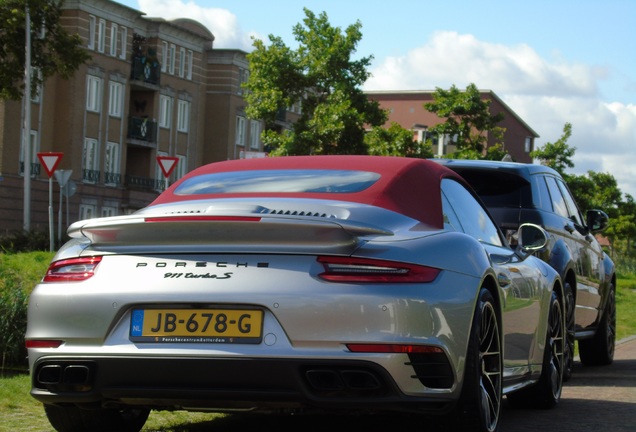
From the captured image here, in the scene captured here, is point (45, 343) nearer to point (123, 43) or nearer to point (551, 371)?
point (551, 371)

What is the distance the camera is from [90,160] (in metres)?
61.5

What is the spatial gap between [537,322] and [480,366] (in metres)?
1.87

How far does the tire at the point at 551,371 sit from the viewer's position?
8312 millimetres

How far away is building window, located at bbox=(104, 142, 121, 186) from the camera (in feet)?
207

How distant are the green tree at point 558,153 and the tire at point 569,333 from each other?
4964 cm

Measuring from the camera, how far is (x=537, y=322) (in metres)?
7.86

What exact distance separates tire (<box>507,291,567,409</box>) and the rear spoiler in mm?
3117

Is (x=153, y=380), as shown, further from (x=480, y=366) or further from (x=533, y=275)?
(x=533, y=275)

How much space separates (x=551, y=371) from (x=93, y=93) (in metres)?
54.7

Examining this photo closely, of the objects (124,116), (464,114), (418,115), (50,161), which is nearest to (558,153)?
(464,114)

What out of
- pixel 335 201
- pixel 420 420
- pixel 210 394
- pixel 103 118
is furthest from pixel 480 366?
pixel 103 118

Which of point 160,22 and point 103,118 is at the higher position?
point 160,22

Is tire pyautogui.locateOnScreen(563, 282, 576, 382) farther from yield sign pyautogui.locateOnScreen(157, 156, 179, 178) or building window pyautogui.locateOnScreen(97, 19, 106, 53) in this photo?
building window pyautogui.locateOnScreen(97, 19, 106, 53)

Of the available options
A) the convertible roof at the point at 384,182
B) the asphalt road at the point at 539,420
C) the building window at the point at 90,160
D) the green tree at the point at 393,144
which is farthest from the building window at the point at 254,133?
the convertible roof at the point at 384,182
